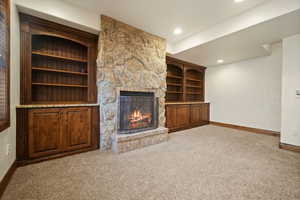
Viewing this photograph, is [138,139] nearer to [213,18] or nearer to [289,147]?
[213,18]

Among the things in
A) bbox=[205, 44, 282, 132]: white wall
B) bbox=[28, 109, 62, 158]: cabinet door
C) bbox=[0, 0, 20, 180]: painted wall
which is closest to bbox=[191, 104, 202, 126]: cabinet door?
bbox=[205, 44, 282, 132]: white wall

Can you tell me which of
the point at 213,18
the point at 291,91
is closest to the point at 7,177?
the point at 213,18

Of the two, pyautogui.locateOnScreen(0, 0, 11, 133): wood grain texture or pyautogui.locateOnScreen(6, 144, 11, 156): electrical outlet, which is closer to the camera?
pyautogui.locateOnScreen(0, 0, 11, 133): wood grain texture

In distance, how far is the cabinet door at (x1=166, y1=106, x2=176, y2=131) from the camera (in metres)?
4.04

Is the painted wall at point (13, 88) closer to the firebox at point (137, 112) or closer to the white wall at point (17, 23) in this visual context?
the white wall at point (17, 23)

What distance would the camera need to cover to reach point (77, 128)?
2.55m

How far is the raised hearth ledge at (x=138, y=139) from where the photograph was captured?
8.51ft

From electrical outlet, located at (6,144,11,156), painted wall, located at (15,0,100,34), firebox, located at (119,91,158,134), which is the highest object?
painted wall, located at (15,0,100,34)

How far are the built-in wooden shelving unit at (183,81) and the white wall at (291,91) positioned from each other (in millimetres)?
2653

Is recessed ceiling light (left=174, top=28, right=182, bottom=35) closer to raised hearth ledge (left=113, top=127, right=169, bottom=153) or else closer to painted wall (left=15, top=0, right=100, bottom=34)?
painted wall (left=15, top=0, right=100, bottom=34)

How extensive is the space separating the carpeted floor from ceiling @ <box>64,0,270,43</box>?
2.72m

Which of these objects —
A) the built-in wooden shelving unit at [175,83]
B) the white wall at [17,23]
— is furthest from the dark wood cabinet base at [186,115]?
the white wall at [17,23]

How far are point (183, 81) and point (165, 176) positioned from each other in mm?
3716

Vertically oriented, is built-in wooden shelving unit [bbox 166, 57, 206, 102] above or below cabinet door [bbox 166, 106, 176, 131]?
above
